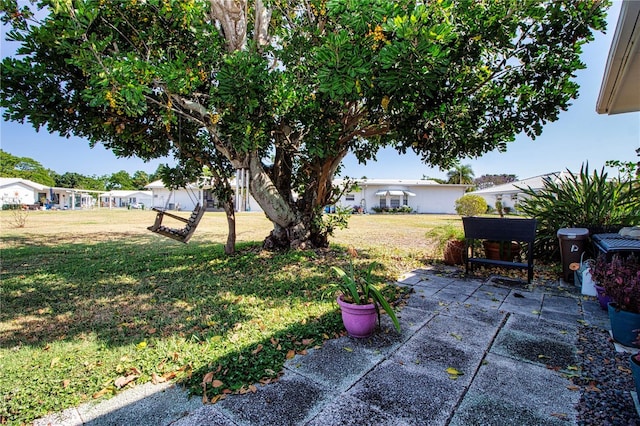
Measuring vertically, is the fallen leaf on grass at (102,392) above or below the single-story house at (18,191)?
below

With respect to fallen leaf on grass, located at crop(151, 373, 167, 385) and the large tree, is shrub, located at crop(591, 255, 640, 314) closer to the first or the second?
the large tree

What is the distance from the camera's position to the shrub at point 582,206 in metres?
5.65

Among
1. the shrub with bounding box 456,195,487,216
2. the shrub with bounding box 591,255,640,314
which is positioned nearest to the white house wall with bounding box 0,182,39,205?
the shrub with bounding box 456,195,487,216

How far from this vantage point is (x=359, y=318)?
2.82 m

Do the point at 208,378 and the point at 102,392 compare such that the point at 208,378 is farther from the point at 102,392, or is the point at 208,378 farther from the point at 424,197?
the point at 424,197

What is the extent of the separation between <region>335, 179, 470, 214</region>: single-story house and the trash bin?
26.0 metres

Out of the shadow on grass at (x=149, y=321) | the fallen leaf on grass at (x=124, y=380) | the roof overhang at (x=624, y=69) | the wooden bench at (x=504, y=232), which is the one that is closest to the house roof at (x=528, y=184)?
the roof overhang at (x=624, y=69)

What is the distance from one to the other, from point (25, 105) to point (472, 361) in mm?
6410

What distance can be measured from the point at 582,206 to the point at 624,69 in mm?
3398

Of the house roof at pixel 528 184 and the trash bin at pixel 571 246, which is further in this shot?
the house roof at pixel 528 184

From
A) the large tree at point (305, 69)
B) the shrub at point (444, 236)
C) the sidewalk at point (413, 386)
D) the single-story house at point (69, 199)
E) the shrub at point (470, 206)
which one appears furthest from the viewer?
the single-story house at point (69, 199)

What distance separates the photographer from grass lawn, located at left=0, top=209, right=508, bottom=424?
2.25 m

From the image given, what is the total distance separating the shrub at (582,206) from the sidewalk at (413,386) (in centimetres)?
331

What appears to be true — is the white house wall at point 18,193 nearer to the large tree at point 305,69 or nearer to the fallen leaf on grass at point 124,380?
the large tree at point 305,69
